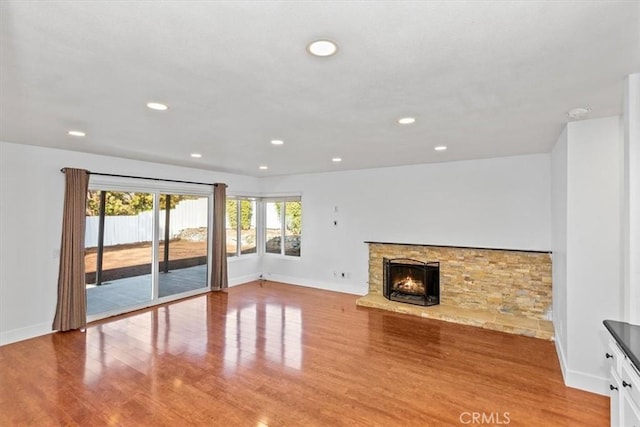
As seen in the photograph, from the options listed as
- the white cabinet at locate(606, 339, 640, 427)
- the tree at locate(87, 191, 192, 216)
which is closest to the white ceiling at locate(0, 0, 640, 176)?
the tree at locate(87, 191, 192, 216)

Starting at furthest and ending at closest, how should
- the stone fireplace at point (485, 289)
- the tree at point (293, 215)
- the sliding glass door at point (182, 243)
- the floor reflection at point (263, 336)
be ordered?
1. the tree at point (293, 215)
2. the sliding glass door at point (182, 243)
3. the stone fireplace at point (485, 289)
4. the floor reflection at point (263, 336)

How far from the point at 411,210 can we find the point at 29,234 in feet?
18.8

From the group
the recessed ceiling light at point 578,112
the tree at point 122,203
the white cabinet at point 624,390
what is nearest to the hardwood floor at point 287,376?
the white cabinet at point 624,390

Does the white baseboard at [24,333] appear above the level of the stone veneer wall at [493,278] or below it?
below

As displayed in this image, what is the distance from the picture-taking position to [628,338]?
1.80 metres

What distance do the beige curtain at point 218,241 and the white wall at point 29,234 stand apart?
90.1 inches

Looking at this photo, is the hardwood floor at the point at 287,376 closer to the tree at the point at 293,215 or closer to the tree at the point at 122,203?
the tree at the point at 122,203

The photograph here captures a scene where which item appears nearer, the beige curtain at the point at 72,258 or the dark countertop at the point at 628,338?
the dark countertop at the point at 628,338

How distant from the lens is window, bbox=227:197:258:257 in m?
7.02

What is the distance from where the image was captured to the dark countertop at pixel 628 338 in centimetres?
159

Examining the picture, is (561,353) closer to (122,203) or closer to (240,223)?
(240,223)

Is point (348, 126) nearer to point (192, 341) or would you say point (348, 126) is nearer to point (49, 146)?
point (192, 341)

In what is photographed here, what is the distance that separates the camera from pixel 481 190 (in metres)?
4.96

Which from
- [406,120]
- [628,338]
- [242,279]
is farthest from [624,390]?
[242,279]
